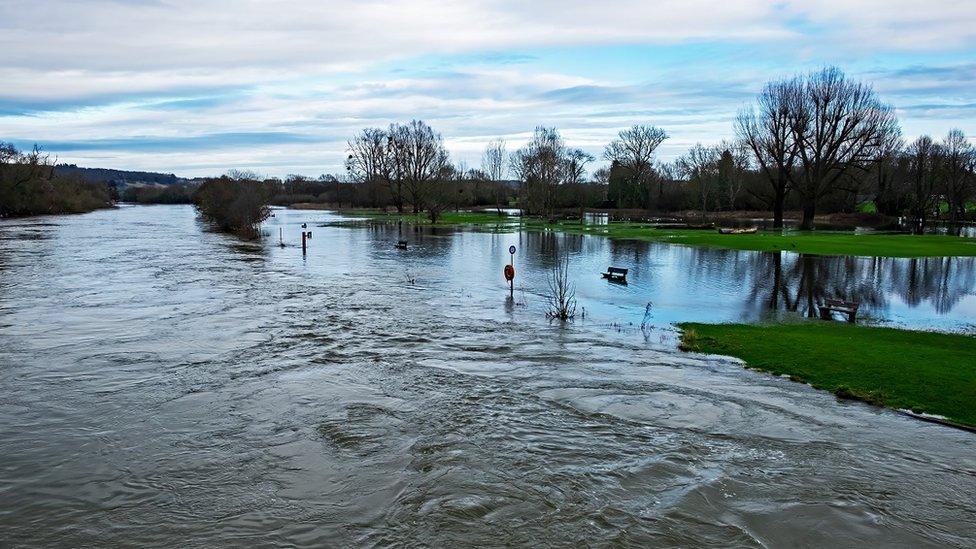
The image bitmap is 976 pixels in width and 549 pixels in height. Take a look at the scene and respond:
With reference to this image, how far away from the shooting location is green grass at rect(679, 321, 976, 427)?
38.7 feet

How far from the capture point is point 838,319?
771 inches

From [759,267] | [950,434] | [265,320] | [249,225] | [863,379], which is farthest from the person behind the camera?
[249,225]

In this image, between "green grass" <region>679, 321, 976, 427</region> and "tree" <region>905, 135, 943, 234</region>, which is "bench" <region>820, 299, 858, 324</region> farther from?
"tree" <region>905, 135, 943, 234</region>

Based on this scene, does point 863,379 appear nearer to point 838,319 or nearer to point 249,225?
point 838,319

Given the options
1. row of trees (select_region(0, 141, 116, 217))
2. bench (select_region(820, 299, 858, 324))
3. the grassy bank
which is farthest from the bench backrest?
row of trees (select_region(0, 141, 116, 217))

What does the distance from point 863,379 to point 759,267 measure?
67.4 feet

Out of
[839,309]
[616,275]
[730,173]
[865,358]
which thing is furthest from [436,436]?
[730,173]

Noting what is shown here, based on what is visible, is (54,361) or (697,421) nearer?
(697,421)

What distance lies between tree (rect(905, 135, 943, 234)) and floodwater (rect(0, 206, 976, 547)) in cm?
5643

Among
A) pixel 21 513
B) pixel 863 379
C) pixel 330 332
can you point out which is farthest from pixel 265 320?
pixel 863 379

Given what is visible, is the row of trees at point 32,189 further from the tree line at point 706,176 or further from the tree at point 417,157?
the tree at point 417,157

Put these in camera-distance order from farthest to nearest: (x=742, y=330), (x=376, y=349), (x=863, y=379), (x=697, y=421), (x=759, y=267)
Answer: (x=759, y=267) < (x=742, y=330) < (x=376, y=349) < (x=863, y=379) < (x=697, y=421)

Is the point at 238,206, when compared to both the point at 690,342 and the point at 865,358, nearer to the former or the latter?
the point at 690,342

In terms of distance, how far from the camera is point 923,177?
7412 centimetres
